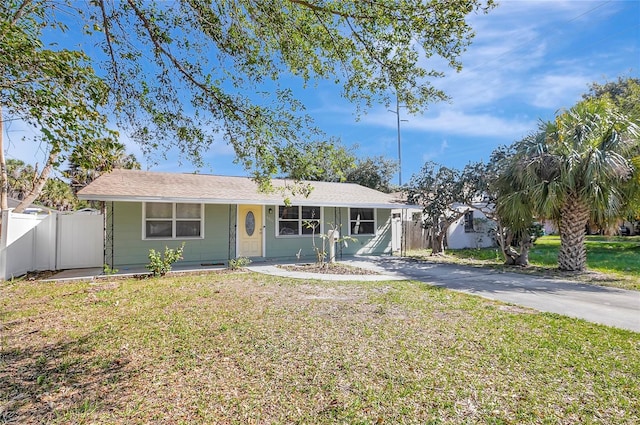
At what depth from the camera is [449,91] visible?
5285 mm

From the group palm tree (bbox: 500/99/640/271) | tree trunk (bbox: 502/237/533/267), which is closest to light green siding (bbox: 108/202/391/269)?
tree trunk (bbox: 502/237/533/267)

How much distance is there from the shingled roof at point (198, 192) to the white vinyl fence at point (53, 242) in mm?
1579

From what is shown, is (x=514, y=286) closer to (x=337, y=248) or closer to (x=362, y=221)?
(x=337, y=248)

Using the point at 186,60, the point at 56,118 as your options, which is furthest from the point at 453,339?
the point at 186,60

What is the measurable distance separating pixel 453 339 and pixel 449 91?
375cm

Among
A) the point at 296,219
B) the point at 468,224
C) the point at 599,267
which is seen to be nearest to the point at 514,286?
the point at 599,267

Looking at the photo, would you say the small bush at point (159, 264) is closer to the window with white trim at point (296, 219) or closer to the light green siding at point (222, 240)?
the light green siding at point (222, 240)

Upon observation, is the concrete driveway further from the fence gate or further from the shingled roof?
the fence gate

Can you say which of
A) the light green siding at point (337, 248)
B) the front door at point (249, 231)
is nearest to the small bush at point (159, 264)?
the front door at point (249, 231)

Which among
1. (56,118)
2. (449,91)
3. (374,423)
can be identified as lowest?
(374,423)

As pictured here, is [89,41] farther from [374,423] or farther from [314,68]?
[374,423]

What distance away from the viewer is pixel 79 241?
1088 cm

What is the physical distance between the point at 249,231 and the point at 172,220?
2759 mm

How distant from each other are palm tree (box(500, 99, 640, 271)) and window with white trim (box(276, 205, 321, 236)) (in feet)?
22.7
